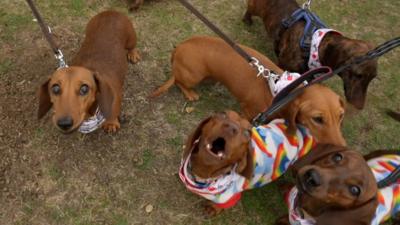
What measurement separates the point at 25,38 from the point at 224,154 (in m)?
3.31

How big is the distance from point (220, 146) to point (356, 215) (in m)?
1.13

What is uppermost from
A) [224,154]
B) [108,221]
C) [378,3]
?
[224,154]

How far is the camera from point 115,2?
Result: 18.2ft

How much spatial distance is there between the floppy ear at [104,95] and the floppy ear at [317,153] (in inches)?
69.2

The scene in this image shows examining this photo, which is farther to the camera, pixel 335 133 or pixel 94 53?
pixel 94 53

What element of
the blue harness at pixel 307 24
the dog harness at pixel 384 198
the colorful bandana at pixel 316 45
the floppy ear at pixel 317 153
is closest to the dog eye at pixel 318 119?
the floppy ear at pixel 317 153

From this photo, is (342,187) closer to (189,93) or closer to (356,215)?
(356,215)

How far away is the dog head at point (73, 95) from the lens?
329 cm

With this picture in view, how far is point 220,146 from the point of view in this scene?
313 centimetres

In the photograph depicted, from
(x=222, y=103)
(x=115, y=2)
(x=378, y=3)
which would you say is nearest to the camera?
(x=222, y=103)

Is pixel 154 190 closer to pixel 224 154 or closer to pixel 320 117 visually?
pixel 224 154

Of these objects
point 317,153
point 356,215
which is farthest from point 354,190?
point 317,153

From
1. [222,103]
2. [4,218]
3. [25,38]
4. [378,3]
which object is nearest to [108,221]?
[4,218]

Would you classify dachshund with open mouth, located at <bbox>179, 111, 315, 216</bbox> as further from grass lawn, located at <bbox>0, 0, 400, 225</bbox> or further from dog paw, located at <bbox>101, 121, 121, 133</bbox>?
Answer: dog paw, located at <bbox>101, 121, 121, 133</bbox>
